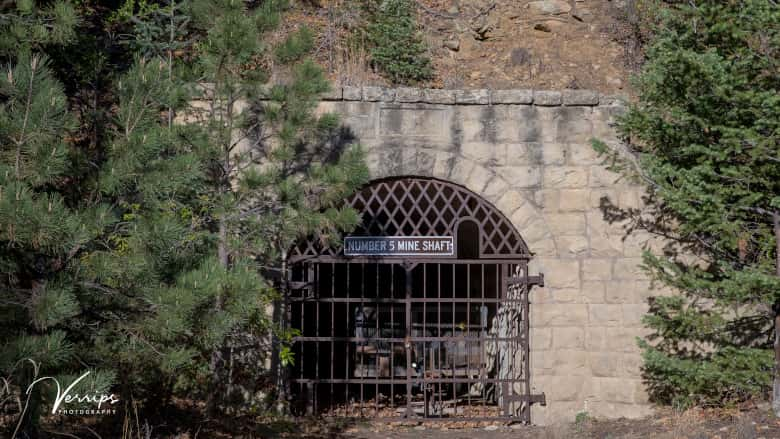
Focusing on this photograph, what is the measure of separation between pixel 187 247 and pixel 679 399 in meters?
4.70

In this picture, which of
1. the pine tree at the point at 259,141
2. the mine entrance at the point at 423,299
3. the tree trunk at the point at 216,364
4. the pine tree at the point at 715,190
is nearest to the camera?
the pine tree at the point at 259,141

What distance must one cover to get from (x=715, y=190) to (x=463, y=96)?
250 centimetres

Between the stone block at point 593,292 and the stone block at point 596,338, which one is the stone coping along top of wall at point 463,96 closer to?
the stone block at point 593,292

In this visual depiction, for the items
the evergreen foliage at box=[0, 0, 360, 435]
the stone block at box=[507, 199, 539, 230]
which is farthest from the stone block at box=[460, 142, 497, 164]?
the evergreen foliage at box=[0, 0, 360, 435]

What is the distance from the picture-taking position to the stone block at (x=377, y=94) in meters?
7.91

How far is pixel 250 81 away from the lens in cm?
687

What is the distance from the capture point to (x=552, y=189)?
799 centimetres

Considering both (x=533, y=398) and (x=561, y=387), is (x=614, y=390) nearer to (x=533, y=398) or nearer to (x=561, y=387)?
(x=561, y=387)

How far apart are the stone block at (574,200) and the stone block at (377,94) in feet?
6.36

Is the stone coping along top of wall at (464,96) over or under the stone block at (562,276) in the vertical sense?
over

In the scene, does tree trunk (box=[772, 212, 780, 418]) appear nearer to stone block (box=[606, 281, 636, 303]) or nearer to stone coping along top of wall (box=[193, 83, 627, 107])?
stone block (box=[606, 281, 636, 303])

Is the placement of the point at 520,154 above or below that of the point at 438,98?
below

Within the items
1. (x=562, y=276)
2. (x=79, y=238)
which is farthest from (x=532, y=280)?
(x=79, y=238)

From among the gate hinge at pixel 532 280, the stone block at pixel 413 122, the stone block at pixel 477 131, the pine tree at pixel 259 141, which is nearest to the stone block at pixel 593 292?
the gate hinge at pixel 532 280
